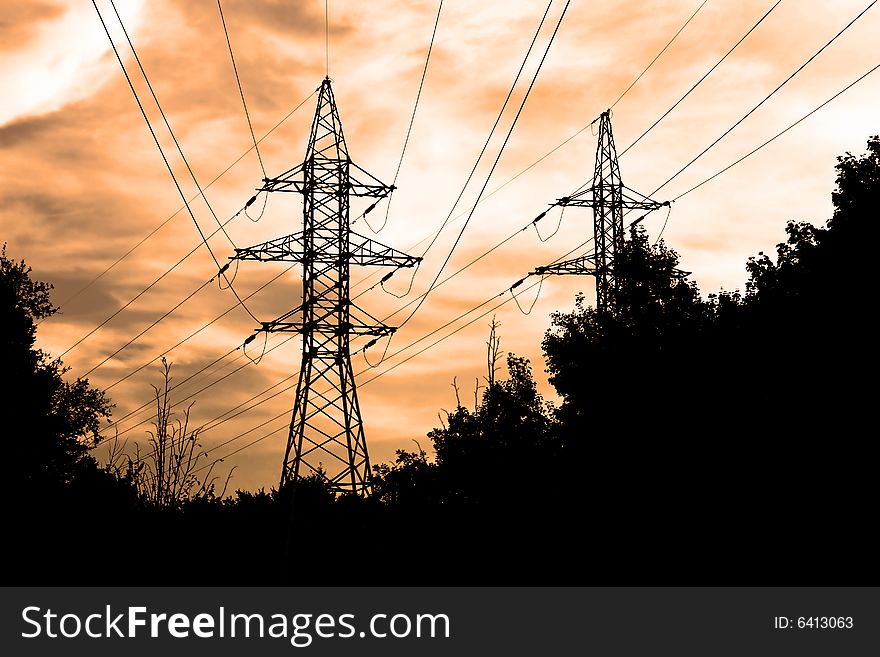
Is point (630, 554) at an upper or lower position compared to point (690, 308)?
lower

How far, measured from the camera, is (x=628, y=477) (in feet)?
123

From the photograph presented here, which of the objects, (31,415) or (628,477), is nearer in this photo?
(628,477)

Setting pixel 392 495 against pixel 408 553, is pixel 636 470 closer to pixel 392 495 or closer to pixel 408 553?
pixel 408 553

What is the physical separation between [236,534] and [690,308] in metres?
21.1

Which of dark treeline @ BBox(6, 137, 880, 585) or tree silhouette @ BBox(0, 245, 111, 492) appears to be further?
tree silhouette @ BBox(0, 245, 111, 492)

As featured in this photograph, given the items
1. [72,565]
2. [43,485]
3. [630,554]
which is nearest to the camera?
[630,554]

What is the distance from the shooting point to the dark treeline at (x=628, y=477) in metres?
32.3

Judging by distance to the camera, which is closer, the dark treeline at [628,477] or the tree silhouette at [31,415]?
the dark treeline at [628,477]

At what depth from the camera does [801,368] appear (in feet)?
111

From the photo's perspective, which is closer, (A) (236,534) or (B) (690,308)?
(B) (690,308)

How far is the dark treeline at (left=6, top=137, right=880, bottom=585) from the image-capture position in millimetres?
32312
